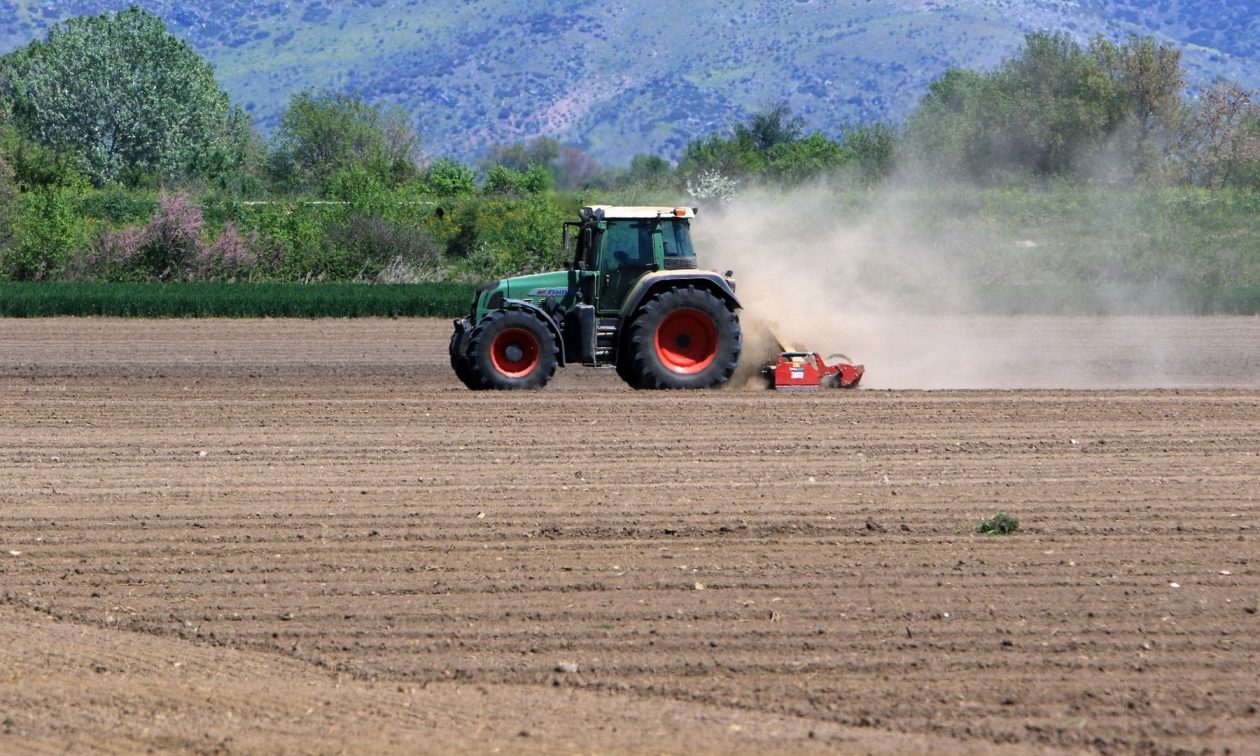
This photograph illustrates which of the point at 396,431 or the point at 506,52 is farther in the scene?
the point at 506,52

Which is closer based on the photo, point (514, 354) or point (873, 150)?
point (514, 354)

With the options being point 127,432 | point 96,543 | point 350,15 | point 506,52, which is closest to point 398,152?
point 127,432

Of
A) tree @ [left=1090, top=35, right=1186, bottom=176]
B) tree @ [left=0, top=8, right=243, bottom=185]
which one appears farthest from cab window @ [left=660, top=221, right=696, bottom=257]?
tree @ [left=0, top=8, right=243, bottom=185]

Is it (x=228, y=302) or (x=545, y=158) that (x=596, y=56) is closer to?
(x=545, y=158)

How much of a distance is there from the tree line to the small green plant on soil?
28185 millimetres

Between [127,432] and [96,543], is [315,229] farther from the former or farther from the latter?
[96,543]

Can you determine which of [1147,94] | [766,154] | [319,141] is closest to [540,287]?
[1147,94]

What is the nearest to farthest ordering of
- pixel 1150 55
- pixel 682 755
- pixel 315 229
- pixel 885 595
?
pixel 682 755
pixel 885 595
pixel 315 229
pixel 1150 55

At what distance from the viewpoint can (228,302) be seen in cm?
3269

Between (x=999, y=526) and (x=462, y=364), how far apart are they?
9.18m

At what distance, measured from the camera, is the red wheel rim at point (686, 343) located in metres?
17.6

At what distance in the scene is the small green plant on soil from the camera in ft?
33.9

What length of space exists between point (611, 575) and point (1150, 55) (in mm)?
59026

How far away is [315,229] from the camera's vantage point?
132 feet
